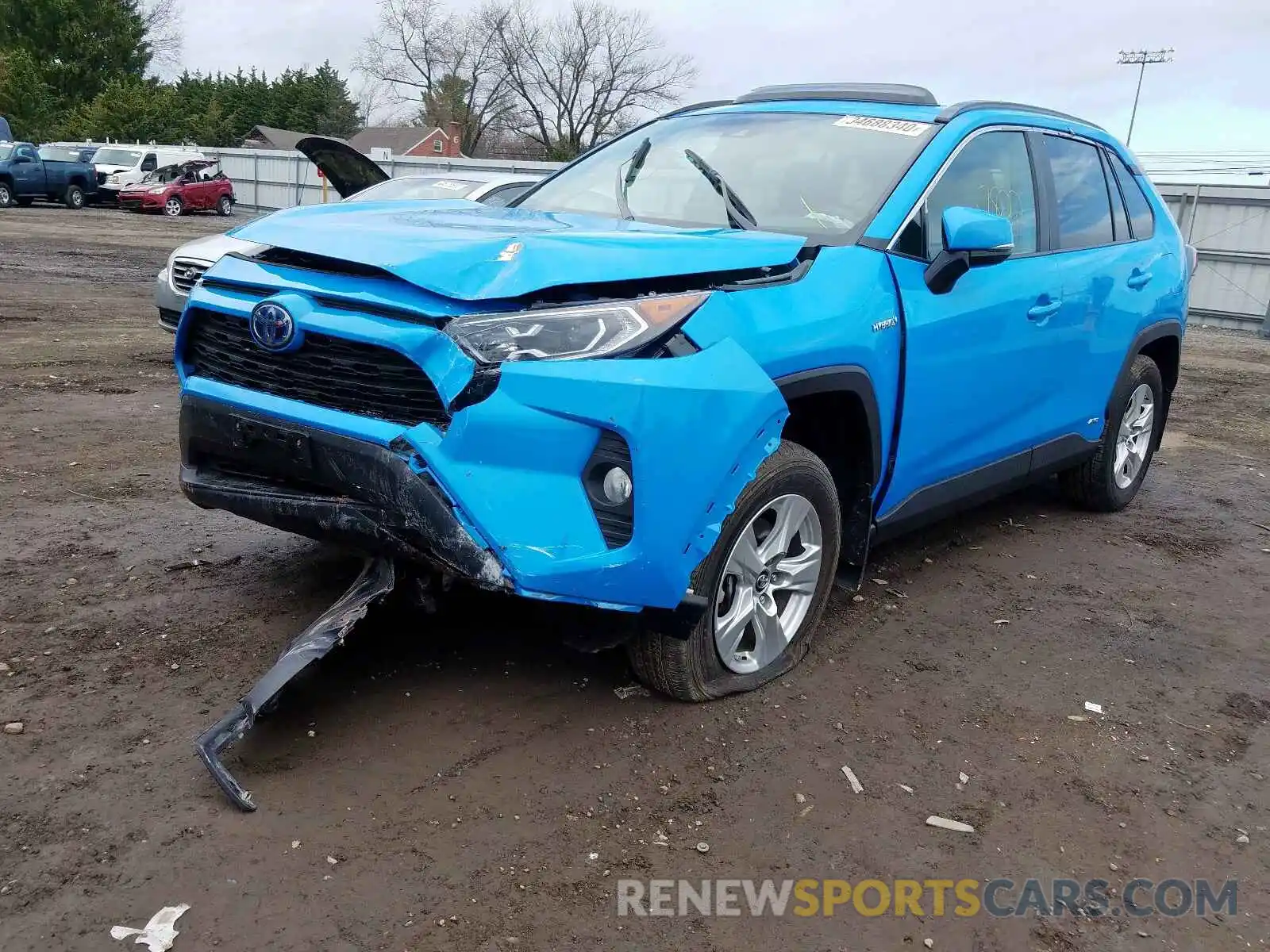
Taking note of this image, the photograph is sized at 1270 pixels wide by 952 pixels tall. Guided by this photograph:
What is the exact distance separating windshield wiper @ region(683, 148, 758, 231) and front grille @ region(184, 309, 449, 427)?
4.70ft

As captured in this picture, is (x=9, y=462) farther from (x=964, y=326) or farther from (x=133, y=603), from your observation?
(x=964, y=326)

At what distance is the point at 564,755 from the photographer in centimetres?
295

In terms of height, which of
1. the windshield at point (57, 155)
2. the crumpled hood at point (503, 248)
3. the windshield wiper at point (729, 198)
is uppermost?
the windshield at point (57, 155)

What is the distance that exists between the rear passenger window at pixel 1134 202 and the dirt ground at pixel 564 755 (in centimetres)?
170

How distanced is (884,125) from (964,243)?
761 millimetres

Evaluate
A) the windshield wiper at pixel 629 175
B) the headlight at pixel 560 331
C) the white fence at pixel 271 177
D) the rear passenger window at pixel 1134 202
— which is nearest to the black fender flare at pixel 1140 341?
the rear passenger window at pixel 1134 202

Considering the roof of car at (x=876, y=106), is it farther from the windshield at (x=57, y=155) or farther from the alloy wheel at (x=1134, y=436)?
the windshield at (x=57, y=155)

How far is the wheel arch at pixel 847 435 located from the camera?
3322mm

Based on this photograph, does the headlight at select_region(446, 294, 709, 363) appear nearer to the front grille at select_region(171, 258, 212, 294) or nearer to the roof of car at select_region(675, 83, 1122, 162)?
the roof of car at select_region(675, 83, 1122, 162)

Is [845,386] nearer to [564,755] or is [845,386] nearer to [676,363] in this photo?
[676,363]

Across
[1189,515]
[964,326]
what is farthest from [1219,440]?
[964,326]

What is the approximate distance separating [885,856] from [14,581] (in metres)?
3.17

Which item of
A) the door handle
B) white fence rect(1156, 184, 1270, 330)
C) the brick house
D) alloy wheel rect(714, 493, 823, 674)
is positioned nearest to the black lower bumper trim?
alloy wheel rect(714, 493, 823, 674)

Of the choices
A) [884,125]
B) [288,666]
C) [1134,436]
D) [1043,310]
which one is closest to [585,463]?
[288,666]
